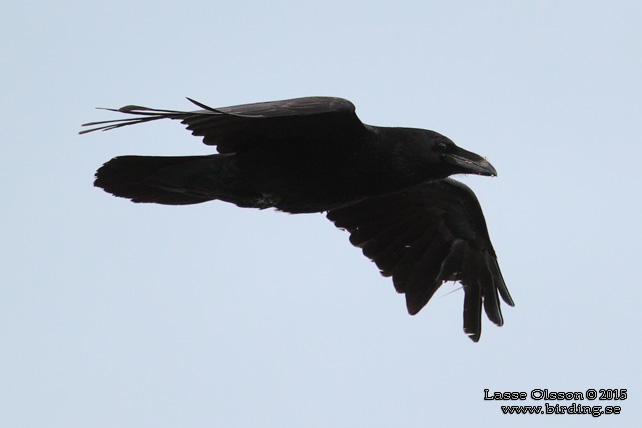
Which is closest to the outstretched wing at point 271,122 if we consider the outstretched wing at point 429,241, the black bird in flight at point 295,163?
the black bird in flight at point 295,163

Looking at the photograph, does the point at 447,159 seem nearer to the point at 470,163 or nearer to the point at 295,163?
the point at 470,163

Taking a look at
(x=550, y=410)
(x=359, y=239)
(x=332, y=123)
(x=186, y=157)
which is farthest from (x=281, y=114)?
(x=550, y=410)

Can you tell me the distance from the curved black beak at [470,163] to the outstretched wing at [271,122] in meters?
0.75

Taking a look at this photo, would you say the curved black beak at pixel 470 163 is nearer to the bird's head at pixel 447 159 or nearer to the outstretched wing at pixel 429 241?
the bird's head at pixel 447 159

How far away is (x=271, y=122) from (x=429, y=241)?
2634 millimetres

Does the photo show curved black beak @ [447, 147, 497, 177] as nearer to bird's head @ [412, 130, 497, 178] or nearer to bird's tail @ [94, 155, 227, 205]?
bird's head @ [412, 130, 497, 178]

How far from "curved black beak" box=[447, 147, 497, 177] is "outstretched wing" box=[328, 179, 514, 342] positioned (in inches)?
53.5

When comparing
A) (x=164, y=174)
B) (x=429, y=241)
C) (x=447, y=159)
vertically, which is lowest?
(x=429, y=241)

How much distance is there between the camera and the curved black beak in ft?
25.3

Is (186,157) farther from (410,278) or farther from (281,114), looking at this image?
(410,278)

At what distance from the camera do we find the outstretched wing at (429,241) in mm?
9188

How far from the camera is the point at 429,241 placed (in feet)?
30.9

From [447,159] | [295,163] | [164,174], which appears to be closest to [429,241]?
[447,159]

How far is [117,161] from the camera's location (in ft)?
25.1
